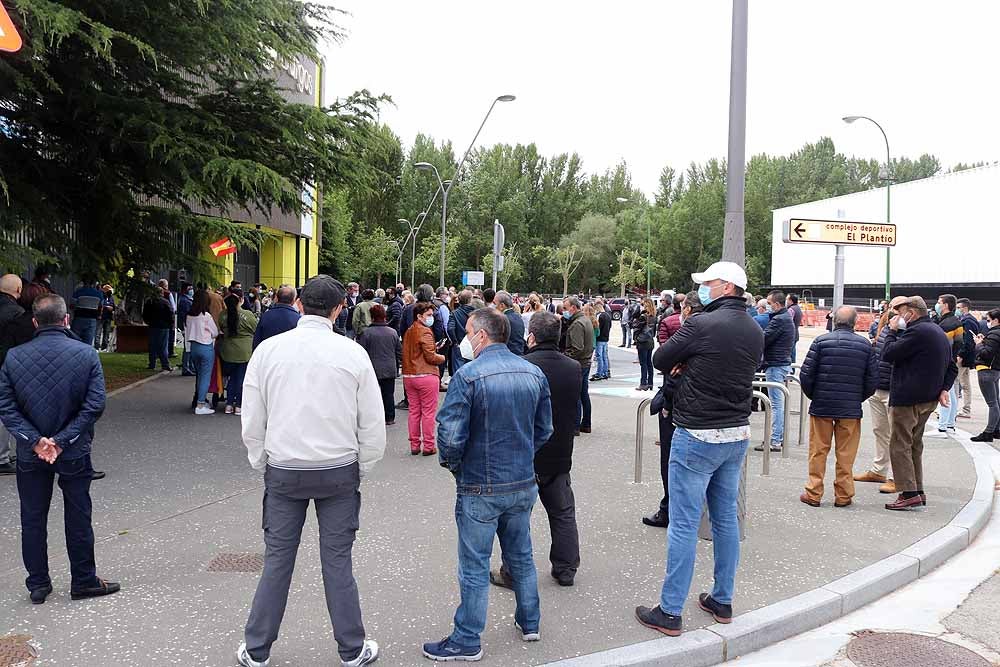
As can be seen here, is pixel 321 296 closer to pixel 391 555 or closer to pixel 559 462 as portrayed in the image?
pixel 559 462

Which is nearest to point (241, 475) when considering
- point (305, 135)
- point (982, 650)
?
point (305, 135)

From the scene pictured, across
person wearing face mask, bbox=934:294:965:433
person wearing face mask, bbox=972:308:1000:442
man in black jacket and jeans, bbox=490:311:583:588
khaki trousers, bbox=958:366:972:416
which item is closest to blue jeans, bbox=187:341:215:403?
man in black jacket and jeans, bbox=490:311:583:588

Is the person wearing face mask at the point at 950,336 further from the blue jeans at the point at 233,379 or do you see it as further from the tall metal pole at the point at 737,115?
the blue jeans at the point at 233,379

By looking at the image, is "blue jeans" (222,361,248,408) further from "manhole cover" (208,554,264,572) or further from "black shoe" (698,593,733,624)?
"black shoe" (698,593,733,624)

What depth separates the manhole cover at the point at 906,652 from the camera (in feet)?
14.0

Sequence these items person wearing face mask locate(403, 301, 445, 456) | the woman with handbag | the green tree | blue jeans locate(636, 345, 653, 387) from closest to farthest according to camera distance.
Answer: person wearing face mask locate(403, 301, 445, 456)
the green tree
the woman with handbag
blue jeans locate(636, 345, 653, 387)

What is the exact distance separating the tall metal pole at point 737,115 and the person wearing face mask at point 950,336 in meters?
5.27

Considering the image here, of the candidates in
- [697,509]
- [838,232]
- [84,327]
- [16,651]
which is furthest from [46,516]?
[84,327]

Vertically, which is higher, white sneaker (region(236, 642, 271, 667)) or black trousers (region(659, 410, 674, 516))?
black trousers (region(659, 410, 674, 516))

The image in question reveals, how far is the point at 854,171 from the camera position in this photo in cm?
9225

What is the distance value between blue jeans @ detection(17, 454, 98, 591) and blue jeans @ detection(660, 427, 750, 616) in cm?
335

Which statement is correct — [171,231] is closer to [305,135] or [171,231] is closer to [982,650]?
[305,135]

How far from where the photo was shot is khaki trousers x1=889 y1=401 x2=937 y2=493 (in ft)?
23.1

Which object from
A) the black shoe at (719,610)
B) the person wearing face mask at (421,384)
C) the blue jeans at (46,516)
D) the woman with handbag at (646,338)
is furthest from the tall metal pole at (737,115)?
the woman with handbag at (646,338)
